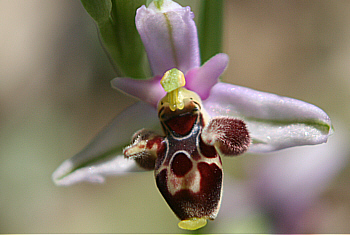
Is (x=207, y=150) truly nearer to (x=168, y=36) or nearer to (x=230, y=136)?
(x=230, y=136)

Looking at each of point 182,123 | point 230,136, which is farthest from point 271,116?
point 182,123

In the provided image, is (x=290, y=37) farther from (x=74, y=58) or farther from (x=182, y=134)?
(x=182, y=134)

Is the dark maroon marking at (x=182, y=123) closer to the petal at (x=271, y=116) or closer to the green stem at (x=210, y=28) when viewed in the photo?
the petal at (x=271, y=116)

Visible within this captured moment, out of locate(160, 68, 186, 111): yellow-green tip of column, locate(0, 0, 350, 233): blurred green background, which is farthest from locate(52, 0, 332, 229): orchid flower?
locate(0, 0, 350, 233): blurred green background

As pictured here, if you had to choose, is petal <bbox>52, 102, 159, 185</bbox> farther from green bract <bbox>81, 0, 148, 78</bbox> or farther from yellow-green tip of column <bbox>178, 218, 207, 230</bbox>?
yellow-green tip of column <bbox>178, 218, 207, 230</bbox>

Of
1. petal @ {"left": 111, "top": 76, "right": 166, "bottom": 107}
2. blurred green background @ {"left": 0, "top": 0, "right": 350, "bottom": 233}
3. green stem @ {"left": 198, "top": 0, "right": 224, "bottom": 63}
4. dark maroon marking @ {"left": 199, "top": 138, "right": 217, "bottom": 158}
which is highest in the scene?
green stem @ {"left": 198, "top": 0, "right": 224, "bottom": 63}

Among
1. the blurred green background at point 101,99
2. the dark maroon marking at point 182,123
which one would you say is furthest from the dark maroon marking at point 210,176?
the blurred green background at point 101,99
